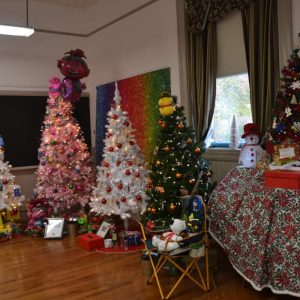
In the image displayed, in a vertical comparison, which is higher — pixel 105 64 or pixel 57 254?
pixel 105 64

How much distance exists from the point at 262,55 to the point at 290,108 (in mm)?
999

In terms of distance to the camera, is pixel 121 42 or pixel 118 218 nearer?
pixel 118 218

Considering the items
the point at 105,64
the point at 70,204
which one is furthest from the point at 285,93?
the point at 105,64

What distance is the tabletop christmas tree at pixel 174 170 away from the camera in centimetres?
422

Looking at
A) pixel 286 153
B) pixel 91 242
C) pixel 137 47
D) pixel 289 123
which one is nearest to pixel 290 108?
pixel 289 123

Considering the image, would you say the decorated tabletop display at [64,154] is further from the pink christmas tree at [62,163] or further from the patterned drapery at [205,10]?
the patterned drapery at [205,10]

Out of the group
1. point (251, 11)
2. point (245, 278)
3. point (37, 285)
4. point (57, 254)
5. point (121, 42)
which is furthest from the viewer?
point (121, 42)

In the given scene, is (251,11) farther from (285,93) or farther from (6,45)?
(6,45)

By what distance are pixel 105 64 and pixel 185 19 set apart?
2241 millimetres

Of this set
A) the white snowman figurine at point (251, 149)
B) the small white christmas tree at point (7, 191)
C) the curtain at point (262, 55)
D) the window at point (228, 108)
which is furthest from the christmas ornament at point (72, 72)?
the white snowman figurine at point (251, 149)

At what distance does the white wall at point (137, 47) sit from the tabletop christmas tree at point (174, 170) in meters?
0.94

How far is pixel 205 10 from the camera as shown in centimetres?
466

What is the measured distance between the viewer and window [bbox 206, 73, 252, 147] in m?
4.69

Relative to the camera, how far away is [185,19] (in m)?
5.00
